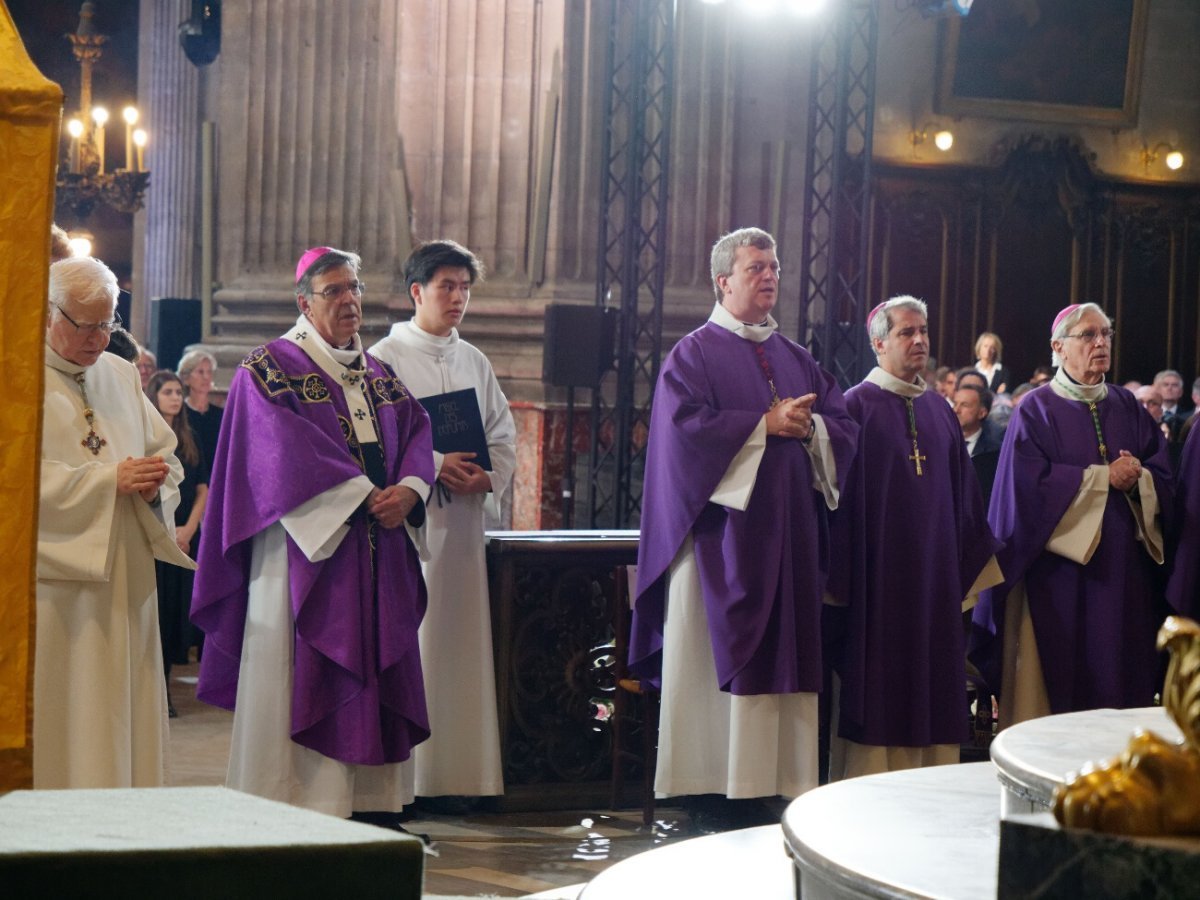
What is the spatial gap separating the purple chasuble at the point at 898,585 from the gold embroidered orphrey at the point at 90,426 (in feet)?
8.24

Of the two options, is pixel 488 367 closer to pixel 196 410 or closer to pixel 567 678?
pixel 567 678

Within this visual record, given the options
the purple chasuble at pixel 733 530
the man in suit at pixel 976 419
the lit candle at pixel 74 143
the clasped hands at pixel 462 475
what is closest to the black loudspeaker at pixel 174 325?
the lit candle at pixel 74 143

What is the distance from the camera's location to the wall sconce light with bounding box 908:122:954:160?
50.9 feet

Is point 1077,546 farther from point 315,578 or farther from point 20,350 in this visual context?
point 20,350

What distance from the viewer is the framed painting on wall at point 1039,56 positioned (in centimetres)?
1559

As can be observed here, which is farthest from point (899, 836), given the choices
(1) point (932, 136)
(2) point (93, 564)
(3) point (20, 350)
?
(1) point (932, 136)

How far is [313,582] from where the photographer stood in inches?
203

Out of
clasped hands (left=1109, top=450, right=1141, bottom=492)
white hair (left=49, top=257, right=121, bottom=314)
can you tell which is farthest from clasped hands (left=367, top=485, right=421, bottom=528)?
clasped hands (left=1109, top=450, right=1141, bottom=492)

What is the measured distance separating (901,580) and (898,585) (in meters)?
0.02

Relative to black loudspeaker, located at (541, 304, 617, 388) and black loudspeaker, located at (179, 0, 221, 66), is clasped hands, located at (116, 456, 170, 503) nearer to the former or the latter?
black loudspeaker, located at (541, 304, 617, 388)

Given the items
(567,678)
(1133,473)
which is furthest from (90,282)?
(1133,473)

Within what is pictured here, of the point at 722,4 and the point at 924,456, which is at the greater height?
the point at 722,4

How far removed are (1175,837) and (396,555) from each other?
3.59 meters

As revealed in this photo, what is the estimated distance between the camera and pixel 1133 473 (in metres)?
6.20
